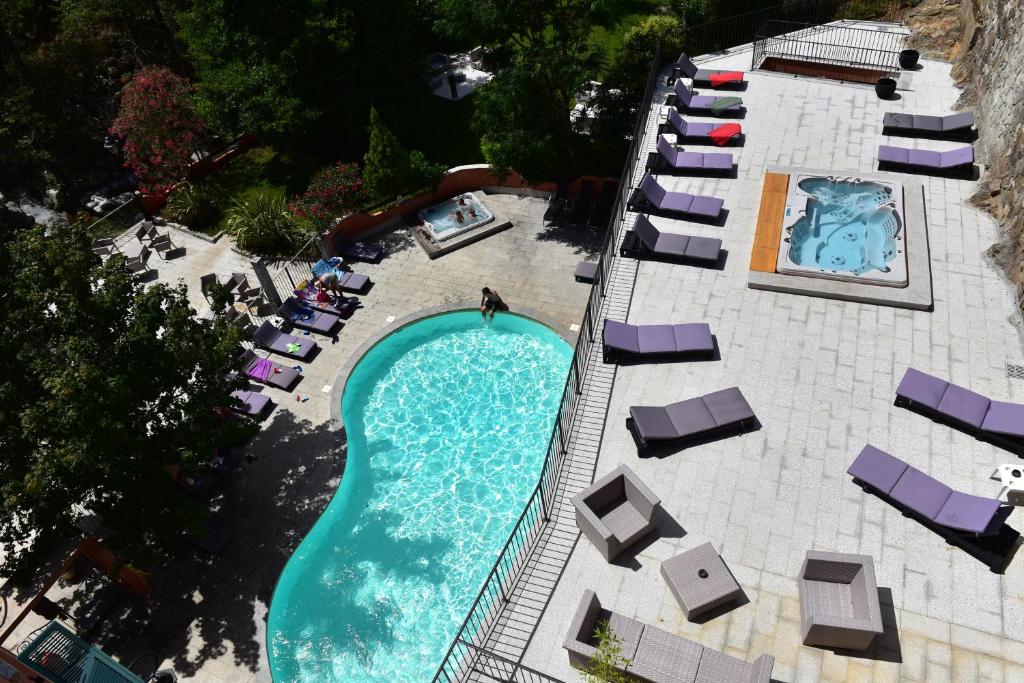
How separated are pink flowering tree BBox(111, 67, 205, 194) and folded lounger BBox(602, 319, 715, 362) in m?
22.9

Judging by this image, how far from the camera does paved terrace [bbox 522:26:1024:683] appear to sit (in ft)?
39.7

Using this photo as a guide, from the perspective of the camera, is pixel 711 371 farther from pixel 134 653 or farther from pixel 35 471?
pixel 134 653

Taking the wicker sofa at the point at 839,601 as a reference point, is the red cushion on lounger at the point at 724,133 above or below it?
above

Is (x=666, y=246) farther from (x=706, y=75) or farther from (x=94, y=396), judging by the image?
(x=94, y=396)

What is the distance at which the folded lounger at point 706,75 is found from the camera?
26.3m

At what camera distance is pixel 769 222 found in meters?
20.6

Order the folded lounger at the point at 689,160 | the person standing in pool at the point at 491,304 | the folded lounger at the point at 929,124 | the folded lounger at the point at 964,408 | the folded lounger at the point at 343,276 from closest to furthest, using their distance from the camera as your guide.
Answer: the folded lounger at the point at 964,408 → the folded lounger at the point at 929,124 → the folded lounger at the point at 689,160 → the person standing in pool at the point at 491,304 → the folded lounger at the point at 343,276

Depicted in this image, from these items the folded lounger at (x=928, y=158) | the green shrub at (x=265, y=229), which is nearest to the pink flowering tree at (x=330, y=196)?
the green shrub at (x=265, y=229)

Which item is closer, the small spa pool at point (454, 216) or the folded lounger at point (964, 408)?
the folded lounger at point (964, 408)

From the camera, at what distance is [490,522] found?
59.3 ft

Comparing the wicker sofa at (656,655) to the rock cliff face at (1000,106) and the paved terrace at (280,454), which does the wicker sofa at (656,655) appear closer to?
the paved terrace at (280,454)

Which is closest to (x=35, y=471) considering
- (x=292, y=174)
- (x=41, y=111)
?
(x=292, y=174)

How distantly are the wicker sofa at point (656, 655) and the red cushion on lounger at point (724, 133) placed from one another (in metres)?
17.6

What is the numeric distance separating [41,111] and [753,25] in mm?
33592
